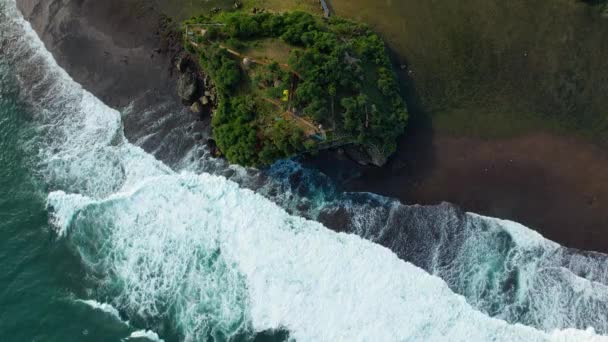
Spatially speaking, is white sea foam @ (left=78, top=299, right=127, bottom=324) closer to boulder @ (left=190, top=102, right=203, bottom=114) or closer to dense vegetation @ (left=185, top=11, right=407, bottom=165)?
dense vegetation @ (left=185, top=11, right=407, bottom=165)

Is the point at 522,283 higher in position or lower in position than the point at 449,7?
lower

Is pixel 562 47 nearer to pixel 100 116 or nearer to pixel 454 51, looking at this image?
pixel 454 51

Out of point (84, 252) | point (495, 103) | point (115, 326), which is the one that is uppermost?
point (495, 103)

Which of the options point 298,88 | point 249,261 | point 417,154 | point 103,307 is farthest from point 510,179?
point 103,307

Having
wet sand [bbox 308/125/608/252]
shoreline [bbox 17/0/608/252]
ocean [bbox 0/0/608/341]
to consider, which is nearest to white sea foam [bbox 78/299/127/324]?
ocean [bbox 0/0/608/341]

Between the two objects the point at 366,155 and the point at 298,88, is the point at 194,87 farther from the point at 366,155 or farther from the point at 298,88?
the point at 366,155

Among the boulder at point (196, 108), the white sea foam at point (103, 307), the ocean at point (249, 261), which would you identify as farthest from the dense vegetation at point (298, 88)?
the white sea foam at point (103, 307)

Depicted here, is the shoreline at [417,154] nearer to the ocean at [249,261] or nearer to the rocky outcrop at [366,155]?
the rocky outcrop at [366,155]

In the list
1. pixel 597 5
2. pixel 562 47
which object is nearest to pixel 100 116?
pixel 562 47
